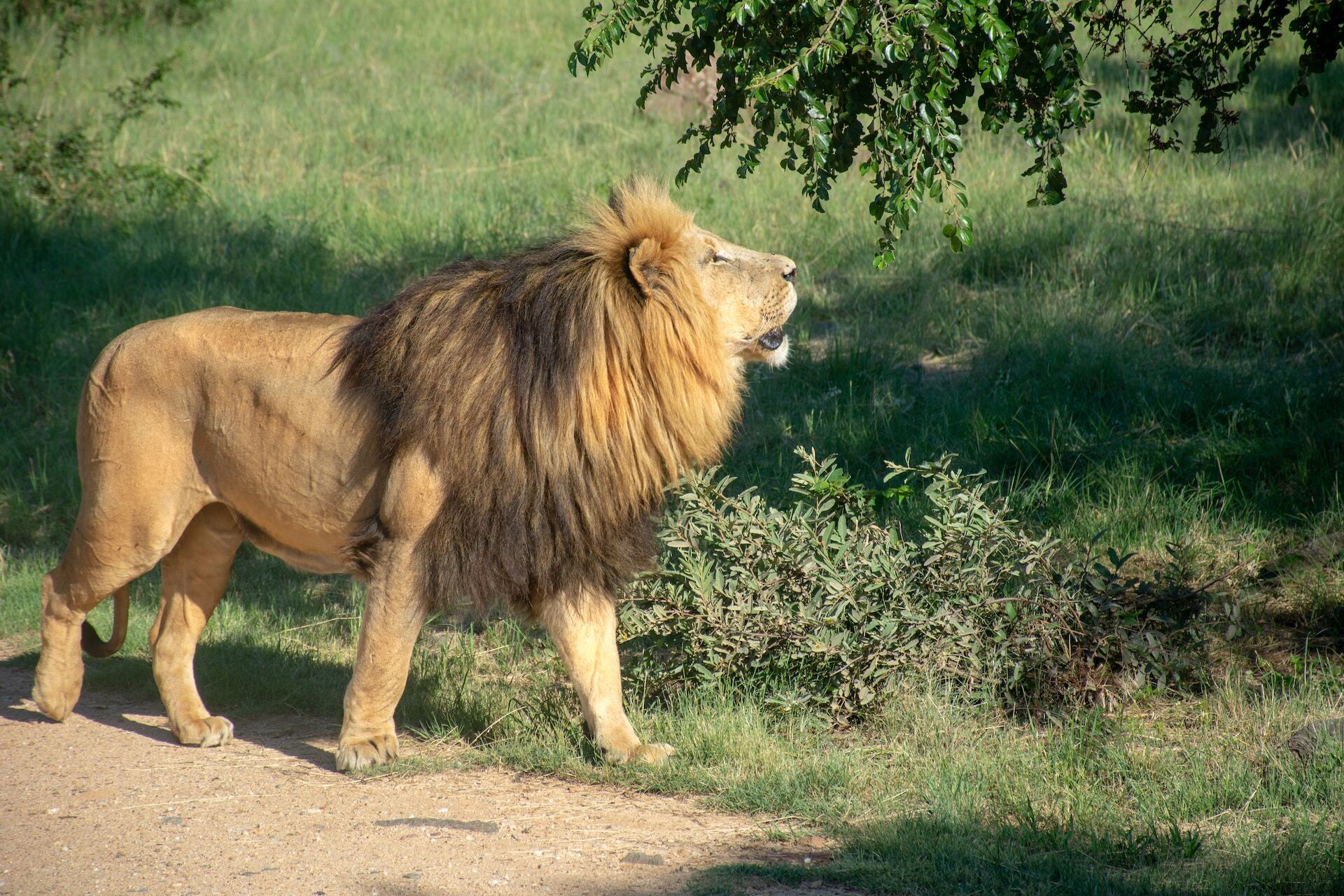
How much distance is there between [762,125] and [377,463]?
5.71 feet

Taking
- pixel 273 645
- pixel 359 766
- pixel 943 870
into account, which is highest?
pixel 943 870

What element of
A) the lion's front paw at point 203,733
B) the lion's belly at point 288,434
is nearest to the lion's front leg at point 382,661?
the lion's belly at point 288,434

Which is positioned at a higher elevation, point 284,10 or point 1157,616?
point 284,10

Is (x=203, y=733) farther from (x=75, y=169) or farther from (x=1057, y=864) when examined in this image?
(x=75, y=169)

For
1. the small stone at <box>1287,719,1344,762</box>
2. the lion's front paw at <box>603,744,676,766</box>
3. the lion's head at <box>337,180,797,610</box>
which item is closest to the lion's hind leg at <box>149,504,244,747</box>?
the lion's head at <box>337,180,797,610</box>

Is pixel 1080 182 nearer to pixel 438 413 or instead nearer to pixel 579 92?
pixel 579 92

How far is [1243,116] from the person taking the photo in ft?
33.9

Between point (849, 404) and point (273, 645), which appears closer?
point (273, 645)

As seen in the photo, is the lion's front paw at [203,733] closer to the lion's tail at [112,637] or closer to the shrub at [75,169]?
the lion's tail at [112,637]

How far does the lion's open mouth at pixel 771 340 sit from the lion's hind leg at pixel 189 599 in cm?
215

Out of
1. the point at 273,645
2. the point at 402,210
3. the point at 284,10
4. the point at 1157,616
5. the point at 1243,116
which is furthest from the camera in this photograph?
the point at 284,10

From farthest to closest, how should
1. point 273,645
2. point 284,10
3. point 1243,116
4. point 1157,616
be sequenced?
point 284,10 → point 1243,116 → point 273,645 → point 1157,616

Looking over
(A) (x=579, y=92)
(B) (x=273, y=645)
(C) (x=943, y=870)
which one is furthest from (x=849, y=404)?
(A) (x=579, y=92)

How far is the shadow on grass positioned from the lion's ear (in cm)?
175
